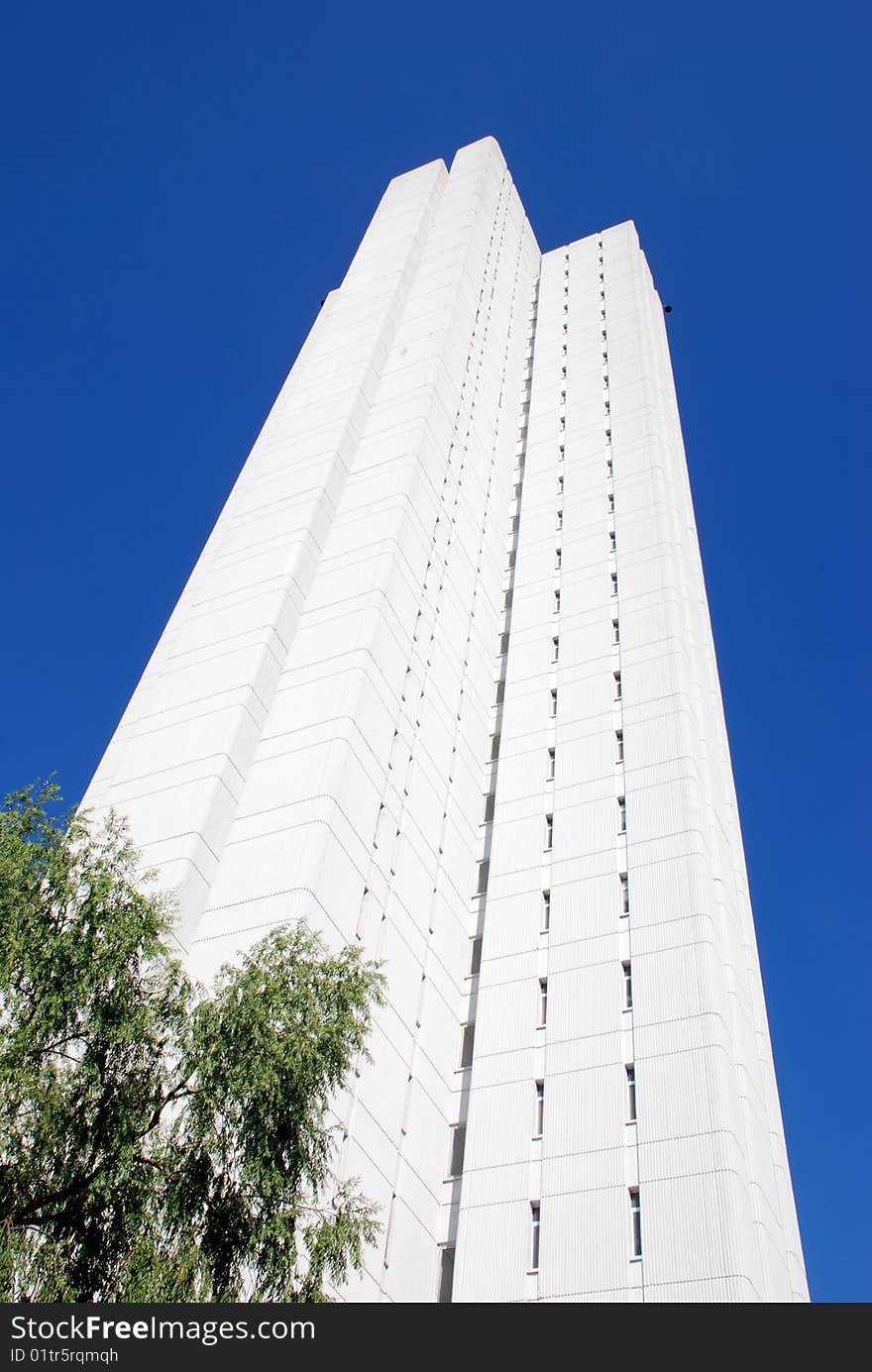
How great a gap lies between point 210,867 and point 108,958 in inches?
603

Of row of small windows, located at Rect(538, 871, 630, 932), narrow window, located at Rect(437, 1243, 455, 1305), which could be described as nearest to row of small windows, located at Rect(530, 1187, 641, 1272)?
narrow window, located at Rect(437, 1243, 455, 1305)

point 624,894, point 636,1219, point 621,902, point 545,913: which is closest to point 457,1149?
point 636,1219

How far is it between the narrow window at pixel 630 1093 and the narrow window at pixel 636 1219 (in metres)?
1.86

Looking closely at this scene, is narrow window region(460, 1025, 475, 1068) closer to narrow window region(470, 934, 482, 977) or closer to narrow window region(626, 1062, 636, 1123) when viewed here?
narrow window region(470, 934, 482, 977)

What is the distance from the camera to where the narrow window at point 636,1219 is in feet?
79.2

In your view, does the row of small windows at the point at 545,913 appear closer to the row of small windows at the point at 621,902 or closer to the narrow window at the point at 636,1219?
the row of small windows at the point at 621,902

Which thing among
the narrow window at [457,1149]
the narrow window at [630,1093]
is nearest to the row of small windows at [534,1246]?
the narrow window at [630,1093]

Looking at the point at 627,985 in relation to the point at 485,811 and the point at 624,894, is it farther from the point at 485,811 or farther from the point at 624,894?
the point at 485,811

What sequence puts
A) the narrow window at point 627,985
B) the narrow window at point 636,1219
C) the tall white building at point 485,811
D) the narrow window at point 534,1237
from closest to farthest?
1. the narrow window at point 636,1219
2. the narrow window at point 534,1237
3. the tall white building at point 485,811
4. the narrow window at point 627,985

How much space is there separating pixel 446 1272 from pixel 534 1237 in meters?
2.81

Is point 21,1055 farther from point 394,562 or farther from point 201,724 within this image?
point 394,562

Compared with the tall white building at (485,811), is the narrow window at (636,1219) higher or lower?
lower

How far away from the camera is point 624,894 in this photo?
3297 cm

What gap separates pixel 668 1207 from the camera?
24.2 meters
